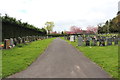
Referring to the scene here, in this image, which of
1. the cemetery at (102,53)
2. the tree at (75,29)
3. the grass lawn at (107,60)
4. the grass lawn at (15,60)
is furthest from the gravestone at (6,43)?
the tree at (75,29)

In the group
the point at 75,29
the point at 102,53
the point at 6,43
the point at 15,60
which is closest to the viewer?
the point at 15,60

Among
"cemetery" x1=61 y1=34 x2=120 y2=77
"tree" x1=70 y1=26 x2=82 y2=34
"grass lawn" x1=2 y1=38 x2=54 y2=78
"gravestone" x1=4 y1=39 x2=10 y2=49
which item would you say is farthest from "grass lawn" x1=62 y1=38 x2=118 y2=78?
"tree" x1=70 y1=26 x2=82 y2=34

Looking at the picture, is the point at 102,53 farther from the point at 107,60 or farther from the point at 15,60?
the point at 15,60

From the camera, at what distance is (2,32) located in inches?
875

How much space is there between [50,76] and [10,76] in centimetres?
161

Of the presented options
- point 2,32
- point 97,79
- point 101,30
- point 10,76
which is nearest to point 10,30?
point 2,32

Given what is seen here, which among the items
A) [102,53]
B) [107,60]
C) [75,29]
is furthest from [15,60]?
[75,29]

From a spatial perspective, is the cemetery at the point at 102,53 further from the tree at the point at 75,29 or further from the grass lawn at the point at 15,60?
the tree at the point at 75,29

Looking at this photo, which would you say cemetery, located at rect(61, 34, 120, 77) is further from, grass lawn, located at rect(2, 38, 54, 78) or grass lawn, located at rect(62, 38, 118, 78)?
grass lawn, located at rect(2, 38, 54, 78)

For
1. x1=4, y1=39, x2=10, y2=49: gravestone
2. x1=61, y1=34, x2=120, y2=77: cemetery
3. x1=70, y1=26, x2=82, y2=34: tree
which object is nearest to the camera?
x1=61, y1=34, x2=120, y2=77: cemetery

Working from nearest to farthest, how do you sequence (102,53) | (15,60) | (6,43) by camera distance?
(15,60)
(102,53)
(6,43)

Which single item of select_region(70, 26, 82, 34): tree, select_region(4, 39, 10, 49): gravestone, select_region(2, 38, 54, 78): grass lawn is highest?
select_region(70, 26, 82, 34): tree

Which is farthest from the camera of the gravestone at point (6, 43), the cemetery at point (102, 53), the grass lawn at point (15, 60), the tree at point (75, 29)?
the tree at point (75, 29)

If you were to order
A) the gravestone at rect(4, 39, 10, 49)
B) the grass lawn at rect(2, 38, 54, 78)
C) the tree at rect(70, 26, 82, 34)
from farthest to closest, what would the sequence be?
the tree at rect(70, 26, 82, 34), the gravestone at rect(4, 39, 10, 49), the grass lawn at rect(2, 38, 54, 78)
